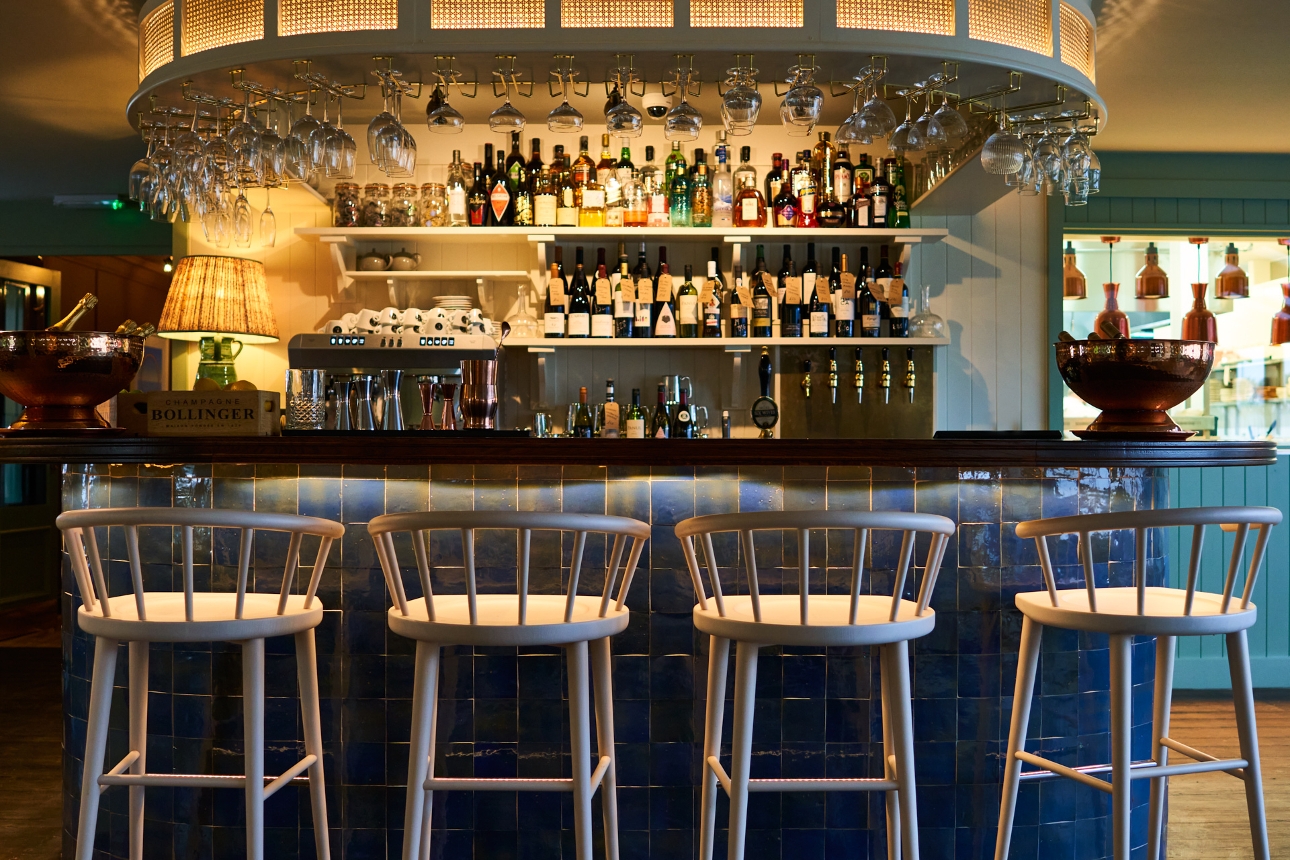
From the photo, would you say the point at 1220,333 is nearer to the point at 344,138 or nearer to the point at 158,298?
the point at 344,138

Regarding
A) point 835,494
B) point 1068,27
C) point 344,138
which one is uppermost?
point 1068,27

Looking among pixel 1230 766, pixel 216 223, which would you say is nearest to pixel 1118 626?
pixel 1230 766

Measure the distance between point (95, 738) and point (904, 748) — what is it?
142 centimetres

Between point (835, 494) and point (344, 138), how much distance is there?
161 cm

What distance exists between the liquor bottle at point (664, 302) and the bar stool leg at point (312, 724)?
7.53 feet

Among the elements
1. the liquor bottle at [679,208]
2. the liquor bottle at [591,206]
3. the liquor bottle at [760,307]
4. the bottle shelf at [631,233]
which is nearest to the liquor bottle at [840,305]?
the bottle shelf at [631,233]


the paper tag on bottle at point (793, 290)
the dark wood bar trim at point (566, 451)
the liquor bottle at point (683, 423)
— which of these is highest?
the paper tag on bottle at point (793, 290)

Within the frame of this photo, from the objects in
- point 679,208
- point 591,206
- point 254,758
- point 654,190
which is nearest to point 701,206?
point 679,208

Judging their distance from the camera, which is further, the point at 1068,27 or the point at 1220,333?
the point at 1220,333

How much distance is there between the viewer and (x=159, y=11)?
10.3 feet

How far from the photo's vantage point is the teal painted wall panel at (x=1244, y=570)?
4.67 metres

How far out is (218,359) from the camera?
403cm

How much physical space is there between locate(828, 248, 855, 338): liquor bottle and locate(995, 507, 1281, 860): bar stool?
199 cm

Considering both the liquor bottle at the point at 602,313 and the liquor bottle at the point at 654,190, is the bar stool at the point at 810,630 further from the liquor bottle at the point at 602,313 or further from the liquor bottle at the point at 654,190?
the liquor bottle at the point at 654,190
